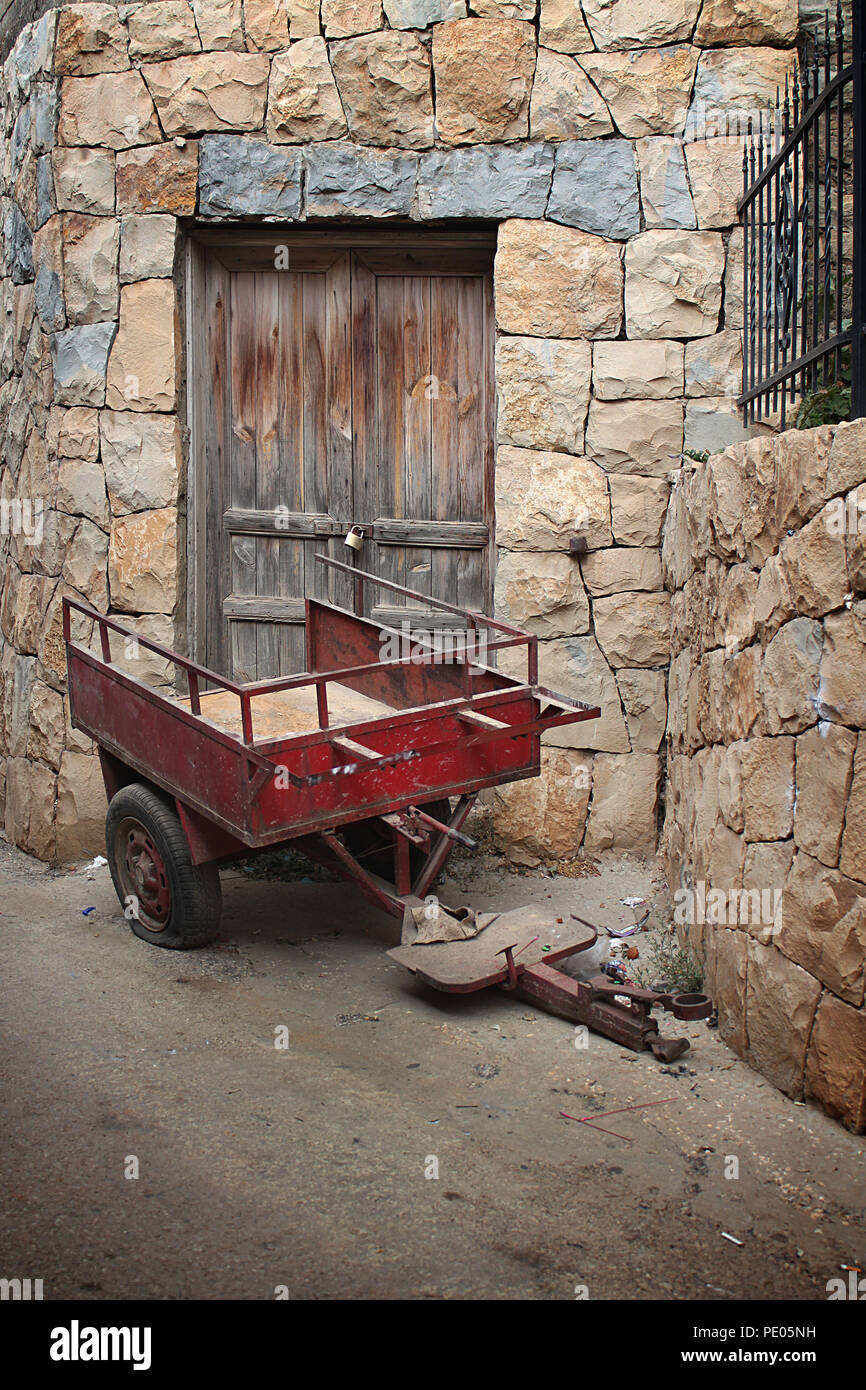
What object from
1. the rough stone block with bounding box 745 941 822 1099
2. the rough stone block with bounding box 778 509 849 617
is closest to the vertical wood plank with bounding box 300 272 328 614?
the rough stone block with bounding box 778 509 849 617

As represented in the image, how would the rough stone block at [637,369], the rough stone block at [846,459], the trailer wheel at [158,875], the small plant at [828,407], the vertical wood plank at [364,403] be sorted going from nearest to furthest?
the rough stone block at [846,459], the small plant at [828,407], the trailer wheel at [158,875], the rough stone block at [637,369], the vertical wood plank at [364,403]

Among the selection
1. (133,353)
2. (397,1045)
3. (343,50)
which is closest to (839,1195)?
(397,1045)

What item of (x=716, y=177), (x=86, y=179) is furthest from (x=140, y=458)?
(x=716, y=177)

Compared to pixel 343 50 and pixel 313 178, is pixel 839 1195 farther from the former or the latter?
pixel 343 50

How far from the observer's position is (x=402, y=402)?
21.7ft

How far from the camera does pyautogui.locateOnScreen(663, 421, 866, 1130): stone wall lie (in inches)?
139

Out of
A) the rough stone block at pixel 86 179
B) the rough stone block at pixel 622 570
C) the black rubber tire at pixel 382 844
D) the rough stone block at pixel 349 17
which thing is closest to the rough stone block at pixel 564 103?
the rough stone block at pixel 349 17

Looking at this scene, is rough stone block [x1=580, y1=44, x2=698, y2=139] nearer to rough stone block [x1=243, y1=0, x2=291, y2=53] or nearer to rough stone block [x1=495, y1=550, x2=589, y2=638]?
rough stone block [x1=243, y1=0, x2=291, y2=53]

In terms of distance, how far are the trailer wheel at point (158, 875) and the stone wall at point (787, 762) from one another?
210cm

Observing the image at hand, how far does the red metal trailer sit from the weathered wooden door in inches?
33.6

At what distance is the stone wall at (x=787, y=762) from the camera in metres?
3.54

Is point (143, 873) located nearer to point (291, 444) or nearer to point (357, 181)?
point (291, 444)

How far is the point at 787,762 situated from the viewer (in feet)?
13.0

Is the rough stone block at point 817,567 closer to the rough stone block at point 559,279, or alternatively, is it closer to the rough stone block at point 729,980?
the rough stone block at point 729,980
